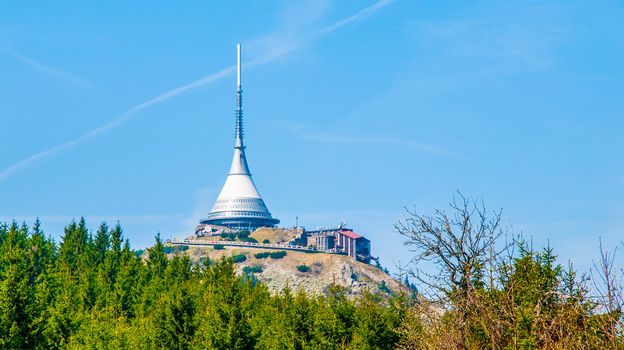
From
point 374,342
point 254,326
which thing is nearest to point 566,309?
point 374,342

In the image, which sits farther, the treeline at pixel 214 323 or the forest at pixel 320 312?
the treeline at pixel 214 323

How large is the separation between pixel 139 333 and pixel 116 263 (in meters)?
50.6

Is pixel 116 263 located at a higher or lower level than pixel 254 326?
higher

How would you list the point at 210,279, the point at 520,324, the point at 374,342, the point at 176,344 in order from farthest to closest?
the point at 210,279 < the point at 176,344 < the point at 374,342 < the point at 520,324

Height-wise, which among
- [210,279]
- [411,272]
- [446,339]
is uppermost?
[210,279]

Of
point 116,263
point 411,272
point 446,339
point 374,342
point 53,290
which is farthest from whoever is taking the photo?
point 116,263

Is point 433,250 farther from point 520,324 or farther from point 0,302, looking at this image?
point 0,302

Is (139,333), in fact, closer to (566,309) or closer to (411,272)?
(411,272)

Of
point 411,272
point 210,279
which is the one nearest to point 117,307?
point 210,279

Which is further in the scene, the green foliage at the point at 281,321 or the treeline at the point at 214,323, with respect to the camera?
the treeline at the point at 214,323

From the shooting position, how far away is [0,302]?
55719 mm

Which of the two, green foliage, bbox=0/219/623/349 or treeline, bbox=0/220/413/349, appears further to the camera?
treeline, bbox=0/220/413/349

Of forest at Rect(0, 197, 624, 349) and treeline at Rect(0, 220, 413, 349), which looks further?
treeline at Rect(0, 220, 413, 349)

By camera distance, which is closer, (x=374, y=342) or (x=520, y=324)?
(x=520, y=324)
